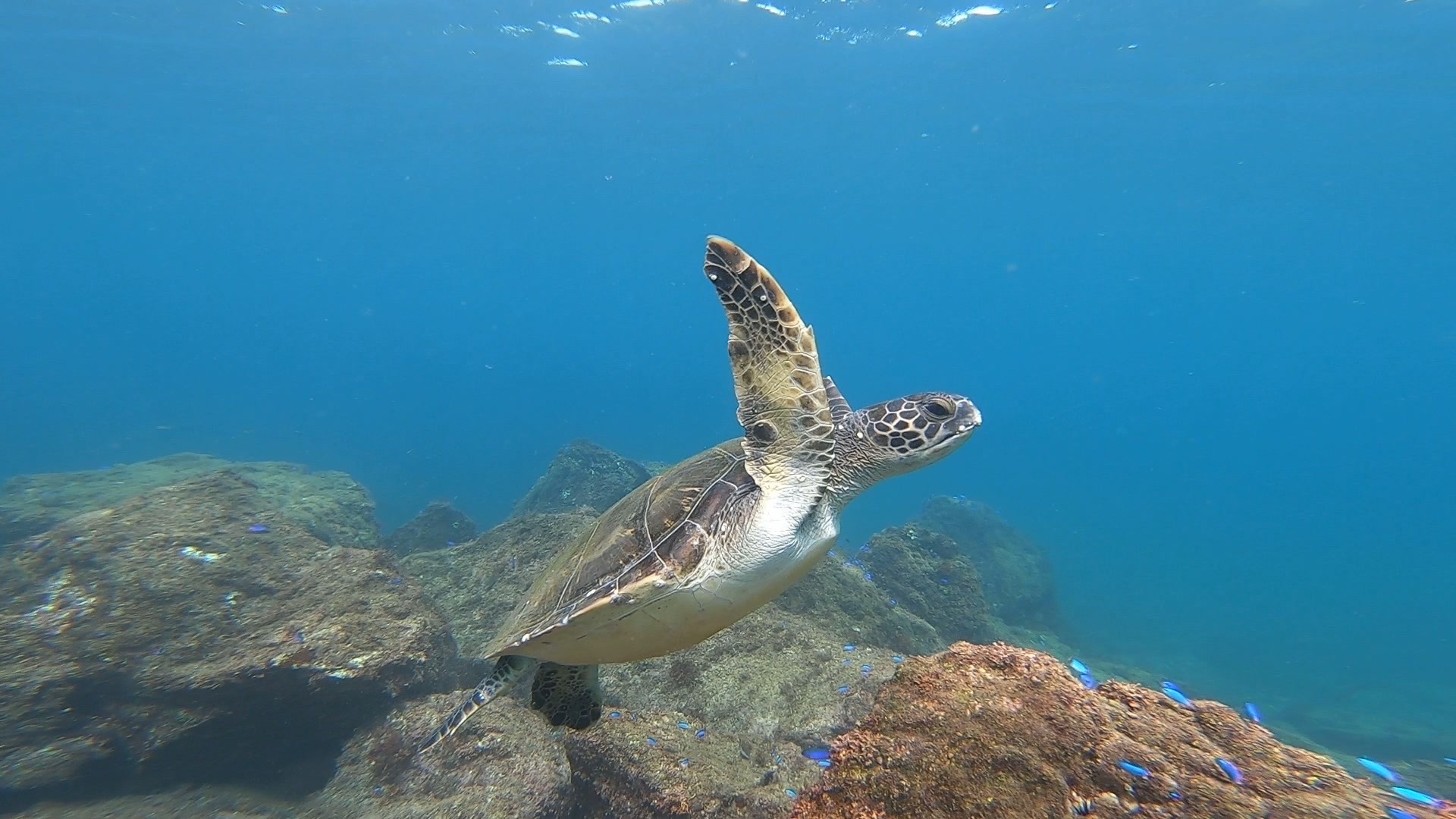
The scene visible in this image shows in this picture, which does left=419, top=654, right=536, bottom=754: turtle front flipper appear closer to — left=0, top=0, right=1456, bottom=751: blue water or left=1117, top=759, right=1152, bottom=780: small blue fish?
left=1117, top=759, right=1152, bottom=780: small blue fish

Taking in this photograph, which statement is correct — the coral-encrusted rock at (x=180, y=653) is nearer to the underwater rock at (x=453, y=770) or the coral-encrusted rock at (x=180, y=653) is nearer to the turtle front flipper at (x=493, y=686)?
the underwater rock at (x=453, y=770)

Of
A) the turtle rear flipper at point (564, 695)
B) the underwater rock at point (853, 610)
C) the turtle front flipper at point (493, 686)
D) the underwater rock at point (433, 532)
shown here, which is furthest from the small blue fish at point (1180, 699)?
the underwater rock at point (433, 532)

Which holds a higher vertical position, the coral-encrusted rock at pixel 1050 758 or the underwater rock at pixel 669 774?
the coral-encrusted rock at pixel 1050 758

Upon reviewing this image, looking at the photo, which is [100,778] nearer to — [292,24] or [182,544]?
[182,544]

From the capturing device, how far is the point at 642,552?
3094 mm

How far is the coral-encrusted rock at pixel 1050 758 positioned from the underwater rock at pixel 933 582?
708 centimetres

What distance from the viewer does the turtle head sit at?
3414mm

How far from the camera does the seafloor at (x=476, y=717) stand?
1598 millimetres

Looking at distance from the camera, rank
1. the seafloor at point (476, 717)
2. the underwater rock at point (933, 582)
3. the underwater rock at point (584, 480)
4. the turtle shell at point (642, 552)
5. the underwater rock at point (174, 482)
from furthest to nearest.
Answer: the underwater rock at point (584, 480), the underwater rock at point (174, 482), the underwater rock at point (933, 582), the turtle shell at point (642, 552), the seafloor at point (476, 717)

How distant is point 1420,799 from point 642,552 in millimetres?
2802

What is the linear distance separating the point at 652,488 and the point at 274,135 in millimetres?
56712

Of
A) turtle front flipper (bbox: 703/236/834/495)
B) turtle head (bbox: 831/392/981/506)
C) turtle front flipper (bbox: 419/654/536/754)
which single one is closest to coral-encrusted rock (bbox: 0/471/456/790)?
turtle front flipper (bbox: 419/654/536/754)

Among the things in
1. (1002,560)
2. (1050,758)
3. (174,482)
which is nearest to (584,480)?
(174,482)

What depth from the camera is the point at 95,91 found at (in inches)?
1331
